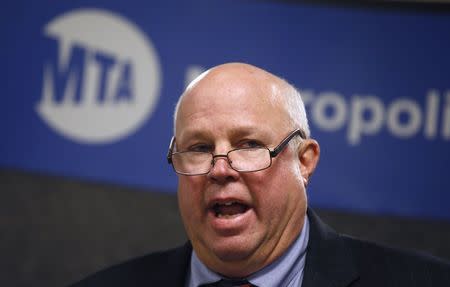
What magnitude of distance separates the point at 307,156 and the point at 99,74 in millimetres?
1176

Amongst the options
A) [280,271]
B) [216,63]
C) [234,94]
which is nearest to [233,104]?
[234,94]

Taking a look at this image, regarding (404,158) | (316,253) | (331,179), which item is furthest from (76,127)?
(316,253)

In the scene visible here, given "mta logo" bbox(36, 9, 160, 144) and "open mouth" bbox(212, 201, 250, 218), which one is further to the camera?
"mta logo" bbox(36, 9, 160, 144)

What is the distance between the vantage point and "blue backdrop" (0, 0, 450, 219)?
8.55 feet

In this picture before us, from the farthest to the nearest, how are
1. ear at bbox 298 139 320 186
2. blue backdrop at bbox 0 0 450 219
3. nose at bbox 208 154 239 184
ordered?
blue backdrop at bbox 0 0 450 219 < ear at bbox 298 139 320 186 < nose at bbox 208 154 239 184

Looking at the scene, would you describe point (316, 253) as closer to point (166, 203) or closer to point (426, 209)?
point (426, 209)

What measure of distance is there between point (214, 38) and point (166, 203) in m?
0.65

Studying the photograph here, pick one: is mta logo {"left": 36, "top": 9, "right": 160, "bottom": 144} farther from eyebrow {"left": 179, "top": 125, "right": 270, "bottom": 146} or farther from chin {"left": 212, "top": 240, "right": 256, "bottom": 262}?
chin {"left": 212, "top": 240, "right": 256, "bottom": 262}

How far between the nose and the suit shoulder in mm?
265

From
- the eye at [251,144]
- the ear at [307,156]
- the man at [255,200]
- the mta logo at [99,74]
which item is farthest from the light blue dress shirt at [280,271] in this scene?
the mta logo at [99,74]

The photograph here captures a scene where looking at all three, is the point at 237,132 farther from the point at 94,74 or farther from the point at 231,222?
the point at 94,74

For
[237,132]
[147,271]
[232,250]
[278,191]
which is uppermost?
[237,132]

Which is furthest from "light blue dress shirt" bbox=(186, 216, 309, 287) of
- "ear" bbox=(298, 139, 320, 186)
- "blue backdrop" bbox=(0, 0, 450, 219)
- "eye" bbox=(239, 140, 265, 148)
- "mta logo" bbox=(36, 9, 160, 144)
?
"mta logo" bbox=(36, 9, 160, 144)

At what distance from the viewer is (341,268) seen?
1575 mm
